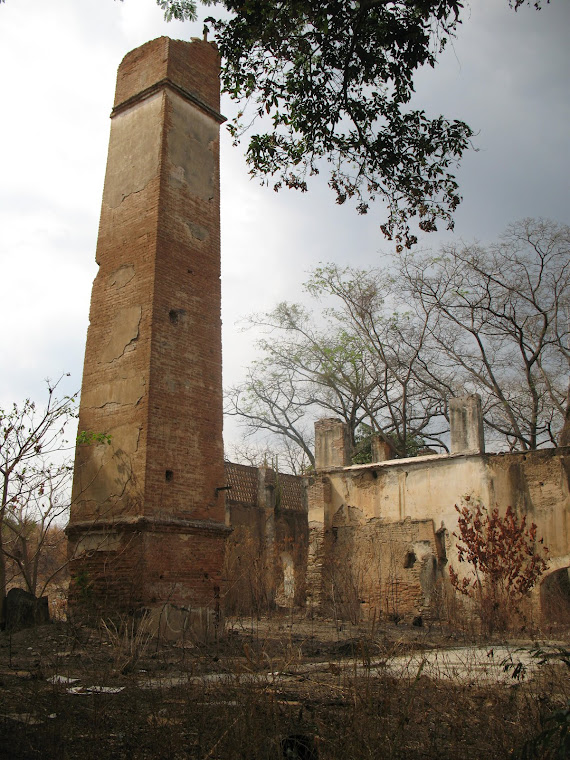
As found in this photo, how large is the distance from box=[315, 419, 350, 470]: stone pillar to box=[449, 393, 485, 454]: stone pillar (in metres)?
3.18

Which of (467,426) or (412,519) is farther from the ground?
(467,426)

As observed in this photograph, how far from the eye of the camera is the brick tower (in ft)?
30.2

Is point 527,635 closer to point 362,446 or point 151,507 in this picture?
point 151,507

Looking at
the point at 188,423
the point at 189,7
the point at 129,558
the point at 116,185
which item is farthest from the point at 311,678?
the point at 116,185

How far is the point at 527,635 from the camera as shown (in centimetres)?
1083

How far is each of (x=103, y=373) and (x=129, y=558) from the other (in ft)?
A: 9.23

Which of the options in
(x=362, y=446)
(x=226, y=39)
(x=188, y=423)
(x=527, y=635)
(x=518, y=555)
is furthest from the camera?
(x=362, y=446)

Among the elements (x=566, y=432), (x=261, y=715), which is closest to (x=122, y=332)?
(x=261, y=715)

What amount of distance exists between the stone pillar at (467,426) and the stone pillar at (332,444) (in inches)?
125

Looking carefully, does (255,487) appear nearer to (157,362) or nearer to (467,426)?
(467,426)

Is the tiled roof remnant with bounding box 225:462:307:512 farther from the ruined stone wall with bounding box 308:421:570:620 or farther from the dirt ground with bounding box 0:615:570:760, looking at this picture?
the dirt ground with bounding box 0:615:570:760

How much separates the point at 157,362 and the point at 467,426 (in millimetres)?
8434

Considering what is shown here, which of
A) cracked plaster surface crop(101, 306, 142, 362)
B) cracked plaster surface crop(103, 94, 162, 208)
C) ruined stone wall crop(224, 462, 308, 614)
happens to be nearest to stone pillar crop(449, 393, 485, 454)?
ruined stone wall crop(224, 462, 308, 614)

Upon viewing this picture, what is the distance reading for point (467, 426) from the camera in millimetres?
15523
